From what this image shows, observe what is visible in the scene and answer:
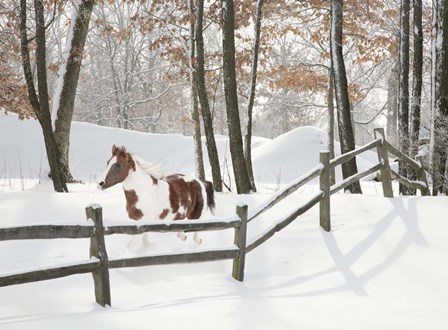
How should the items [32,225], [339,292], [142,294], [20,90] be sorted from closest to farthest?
1. [32,225]
2. [142,294]
3. [339,292]
4. [20,90]

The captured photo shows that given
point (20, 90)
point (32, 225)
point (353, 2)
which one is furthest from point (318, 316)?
point (353, 2)

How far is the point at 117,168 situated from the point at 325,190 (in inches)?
150

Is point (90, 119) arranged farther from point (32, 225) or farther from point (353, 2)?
point (32, 225)

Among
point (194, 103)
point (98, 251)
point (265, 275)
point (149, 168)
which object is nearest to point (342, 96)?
point (194, 103)

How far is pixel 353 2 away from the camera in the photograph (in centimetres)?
1730

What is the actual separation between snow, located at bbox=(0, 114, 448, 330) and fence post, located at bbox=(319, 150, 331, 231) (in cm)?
18

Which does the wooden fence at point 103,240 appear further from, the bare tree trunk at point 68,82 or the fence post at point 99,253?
the bare tree trunk at point 68,82

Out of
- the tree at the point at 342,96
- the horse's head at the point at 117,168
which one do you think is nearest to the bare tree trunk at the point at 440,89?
the tree at the point at 342,96

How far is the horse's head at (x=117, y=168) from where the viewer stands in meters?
6.61

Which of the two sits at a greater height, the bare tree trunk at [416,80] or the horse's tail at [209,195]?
the bare tree trunk at [416,80]

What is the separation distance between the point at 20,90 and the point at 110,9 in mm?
30074

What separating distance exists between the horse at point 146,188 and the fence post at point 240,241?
119 cm

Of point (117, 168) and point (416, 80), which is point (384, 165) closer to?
point (416, 80)

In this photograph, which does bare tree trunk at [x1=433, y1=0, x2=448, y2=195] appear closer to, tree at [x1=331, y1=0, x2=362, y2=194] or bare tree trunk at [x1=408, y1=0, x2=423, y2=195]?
bare tree trunk at [x1=408, y1=0, x2=423, y2=195]
